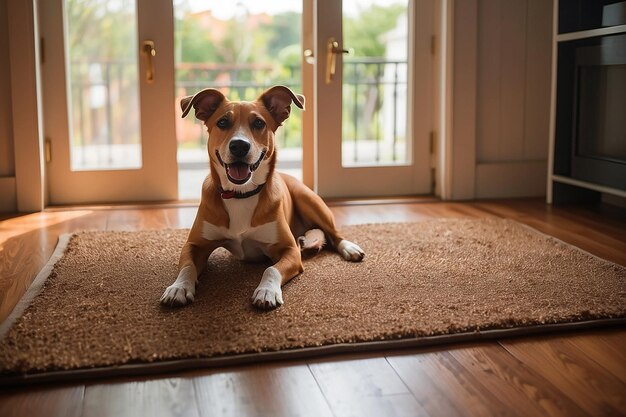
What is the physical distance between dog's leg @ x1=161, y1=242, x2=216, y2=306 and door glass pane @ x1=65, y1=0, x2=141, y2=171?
1766 millimetres

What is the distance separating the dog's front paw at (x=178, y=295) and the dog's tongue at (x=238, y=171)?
381 mm

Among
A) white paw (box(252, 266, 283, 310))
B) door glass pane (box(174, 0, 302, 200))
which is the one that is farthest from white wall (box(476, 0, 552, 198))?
door glass pane (box(174, 0, 302, 200))

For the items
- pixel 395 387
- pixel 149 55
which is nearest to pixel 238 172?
pixel 395 387

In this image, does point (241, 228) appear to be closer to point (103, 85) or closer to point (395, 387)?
point (395, 387)

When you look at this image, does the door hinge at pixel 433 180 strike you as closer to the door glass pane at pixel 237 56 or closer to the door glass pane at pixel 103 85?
the door glass pane at pixel 103 85

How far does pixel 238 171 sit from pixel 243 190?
0.12 meters

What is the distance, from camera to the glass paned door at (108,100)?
3910 mm

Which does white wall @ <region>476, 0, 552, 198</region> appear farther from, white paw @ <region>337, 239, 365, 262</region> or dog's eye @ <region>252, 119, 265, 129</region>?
dog's eye @ <region>252, 119, 265, 129</region>

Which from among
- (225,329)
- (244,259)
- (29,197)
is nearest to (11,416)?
(225,329)

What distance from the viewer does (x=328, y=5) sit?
404 centimetres

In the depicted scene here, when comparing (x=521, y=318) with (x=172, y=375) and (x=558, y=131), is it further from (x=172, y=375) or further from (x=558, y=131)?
(x=558, y=131)

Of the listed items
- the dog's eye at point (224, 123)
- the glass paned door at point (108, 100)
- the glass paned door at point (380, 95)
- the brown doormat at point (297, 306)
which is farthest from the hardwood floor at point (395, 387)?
the glass paned door at point (108, 100)

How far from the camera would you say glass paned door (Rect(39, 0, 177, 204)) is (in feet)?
12.8

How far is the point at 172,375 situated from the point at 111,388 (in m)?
0.14
